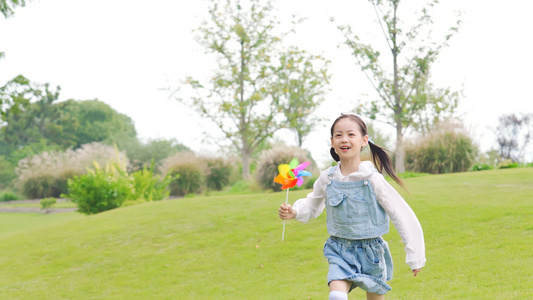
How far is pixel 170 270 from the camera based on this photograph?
6891 mm

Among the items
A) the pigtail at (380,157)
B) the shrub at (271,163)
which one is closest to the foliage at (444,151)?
the shrub at (271,163)

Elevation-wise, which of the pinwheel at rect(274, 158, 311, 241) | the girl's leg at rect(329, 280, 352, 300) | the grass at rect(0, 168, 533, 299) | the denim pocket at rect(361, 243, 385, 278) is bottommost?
the grass at rect(0, 168, 533, 299)

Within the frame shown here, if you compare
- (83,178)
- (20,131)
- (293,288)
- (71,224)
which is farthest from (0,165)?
(293,288)

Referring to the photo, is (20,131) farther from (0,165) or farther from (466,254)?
(466,254)

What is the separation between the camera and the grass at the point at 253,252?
519 cm

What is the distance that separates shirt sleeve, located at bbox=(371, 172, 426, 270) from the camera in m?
2.88

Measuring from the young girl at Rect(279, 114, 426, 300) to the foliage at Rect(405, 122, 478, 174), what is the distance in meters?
11.7

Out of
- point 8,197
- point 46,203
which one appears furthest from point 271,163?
point 8,197

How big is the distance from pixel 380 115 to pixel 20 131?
1356 inches

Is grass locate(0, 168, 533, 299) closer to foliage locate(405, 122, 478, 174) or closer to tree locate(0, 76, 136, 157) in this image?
foliage locate(405, 122, 478, 174)

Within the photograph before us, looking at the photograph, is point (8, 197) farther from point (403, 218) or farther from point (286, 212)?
point (403, 218)

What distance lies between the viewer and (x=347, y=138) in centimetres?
301

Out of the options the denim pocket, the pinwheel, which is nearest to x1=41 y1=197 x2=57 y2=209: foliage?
the pinwheel

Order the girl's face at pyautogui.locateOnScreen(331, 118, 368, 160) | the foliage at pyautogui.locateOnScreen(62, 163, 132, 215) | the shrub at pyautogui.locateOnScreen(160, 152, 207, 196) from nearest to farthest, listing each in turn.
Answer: the girl's face at pyautogui.locateOnScreen(331, 118, 368, 160)
the foliage at pyautogui.locateOnScreen(62, 163, 132, 215)
the shrub at pyautogui.locateOnScreen(160, 152, 207, 196)
